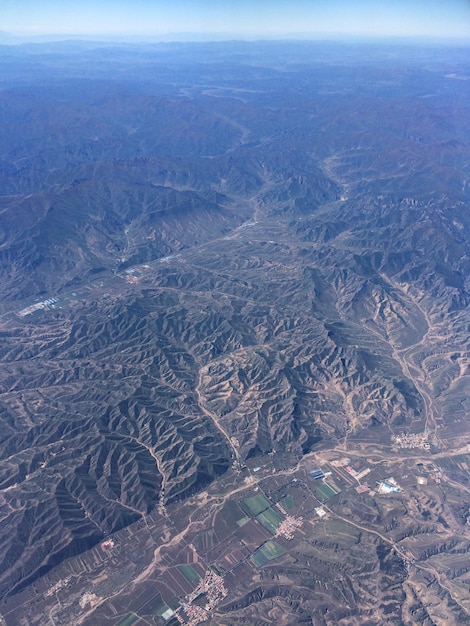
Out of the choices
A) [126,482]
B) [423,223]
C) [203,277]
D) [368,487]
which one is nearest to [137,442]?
[126,482]

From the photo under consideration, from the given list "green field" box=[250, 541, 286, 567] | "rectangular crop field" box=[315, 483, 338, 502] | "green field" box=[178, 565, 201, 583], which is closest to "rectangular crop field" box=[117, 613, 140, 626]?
"green field" box=[178, 565, 201, 583]

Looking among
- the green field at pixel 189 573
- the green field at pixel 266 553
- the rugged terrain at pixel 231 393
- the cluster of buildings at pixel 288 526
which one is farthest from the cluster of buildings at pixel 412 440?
the green field at pixel 189 573

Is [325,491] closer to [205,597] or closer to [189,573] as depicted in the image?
[189,573]

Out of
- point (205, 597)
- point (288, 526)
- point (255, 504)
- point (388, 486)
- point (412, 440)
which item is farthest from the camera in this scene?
point (412, 440)

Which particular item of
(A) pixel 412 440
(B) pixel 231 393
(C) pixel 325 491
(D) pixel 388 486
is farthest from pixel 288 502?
(A) pixel 412 440

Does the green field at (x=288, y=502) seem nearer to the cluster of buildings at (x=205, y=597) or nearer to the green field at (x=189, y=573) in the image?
the cluster of buildings at (x=205, y=597)

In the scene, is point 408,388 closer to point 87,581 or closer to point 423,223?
point 87,581
